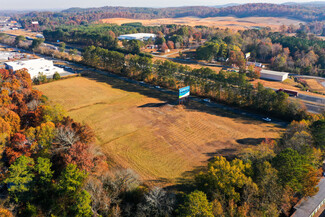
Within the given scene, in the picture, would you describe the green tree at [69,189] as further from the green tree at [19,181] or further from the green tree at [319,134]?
the green tree at [319,134]

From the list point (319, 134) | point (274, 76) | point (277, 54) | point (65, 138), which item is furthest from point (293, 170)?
point (277, 54)

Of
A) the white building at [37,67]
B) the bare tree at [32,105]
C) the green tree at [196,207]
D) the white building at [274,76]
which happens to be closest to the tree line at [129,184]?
the green tree at [196,207]

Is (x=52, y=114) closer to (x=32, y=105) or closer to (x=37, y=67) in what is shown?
(x=32, y=105)

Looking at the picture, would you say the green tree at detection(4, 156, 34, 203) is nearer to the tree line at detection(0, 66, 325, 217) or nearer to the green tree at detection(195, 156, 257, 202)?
the tree line at detection(0, 66, 325, 217)

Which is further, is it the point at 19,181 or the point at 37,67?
the point at 37,67

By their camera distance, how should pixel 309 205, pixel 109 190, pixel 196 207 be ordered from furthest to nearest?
pixel 309 205
pixel 109 190
pixel 196 207

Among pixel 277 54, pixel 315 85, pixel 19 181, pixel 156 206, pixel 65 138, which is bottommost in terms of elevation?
pixel 315 85
